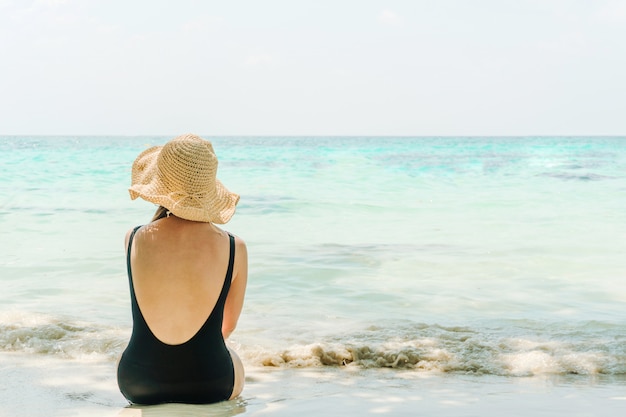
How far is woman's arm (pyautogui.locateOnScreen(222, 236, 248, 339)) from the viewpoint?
2996 mm

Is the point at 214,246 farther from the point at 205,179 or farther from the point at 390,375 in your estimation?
the point at 390,375

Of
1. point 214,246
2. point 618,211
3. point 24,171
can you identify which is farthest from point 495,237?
point 24,171

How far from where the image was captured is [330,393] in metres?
3.95

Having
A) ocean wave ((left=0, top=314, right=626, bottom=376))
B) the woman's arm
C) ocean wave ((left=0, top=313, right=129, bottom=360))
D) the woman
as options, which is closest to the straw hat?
the woman

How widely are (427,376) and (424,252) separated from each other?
454cm

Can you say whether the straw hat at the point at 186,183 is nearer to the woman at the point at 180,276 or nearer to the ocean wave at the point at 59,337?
the woman at the point at 180,276

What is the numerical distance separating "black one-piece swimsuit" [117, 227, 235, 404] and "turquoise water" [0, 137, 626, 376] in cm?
165

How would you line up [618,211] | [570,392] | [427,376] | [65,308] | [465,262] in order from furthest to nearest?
[618,211] → [465,262] → [65,308] → [427,376] → [570,392]

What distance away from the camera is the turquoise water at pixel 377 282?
490cm

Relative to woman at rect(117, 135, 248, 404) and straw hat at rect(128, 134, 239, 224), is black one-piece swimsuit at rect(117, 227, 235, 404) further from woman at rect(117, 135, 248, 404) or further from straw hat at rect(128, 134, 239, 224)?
straw hat at rect(128, 134, 239, 224)

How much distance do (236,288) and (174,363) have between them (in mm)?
373

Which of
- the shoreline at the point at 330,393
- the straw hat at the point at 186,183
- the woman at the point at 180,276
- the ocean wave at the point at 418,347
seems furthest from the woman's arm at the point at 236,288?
the ocean wave at the point at 418,347

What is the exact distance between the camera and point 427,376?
14.5 ft

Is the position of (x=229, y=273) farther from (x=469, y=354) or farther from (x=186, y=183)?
(x=469, y=354)
